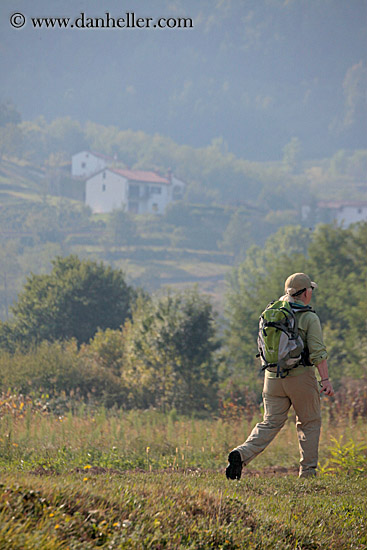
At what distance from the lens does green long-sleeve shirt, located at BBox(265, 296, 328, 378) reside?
5906 millimetres

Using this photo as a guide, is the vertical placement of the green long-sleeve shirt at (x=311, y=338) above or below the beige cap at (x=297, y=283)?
below

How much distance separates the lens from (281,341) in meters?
5.88

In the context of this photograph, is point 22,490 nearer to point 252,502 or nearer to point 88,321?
point 252,502

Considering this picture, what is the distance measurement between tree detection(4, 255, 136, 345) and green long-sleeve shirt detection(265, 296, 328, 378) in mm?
30920

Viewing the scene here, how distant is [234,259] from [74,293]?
140686mm

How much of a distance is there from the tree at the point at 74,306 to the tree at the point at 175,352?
44.2 ft

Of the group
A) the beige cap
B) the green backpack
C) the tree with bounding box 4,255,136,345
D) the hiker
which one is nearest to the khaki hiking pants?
the hiker

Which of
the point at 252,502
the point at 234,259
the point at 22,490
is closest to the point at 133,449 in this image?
the point at 252,502

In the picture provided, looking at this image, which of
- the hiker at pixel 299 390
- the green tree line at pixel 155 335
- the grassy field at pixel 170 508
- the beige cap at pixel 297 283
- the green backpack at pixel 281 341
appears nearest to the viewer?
the grassy field at pixel 170 508

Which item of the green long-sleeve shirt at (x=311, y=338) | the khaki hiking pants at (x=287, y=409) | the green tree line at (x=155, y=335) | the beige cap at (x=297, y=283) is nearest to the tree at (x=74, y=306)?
the green tree line at (x=155, y=335)

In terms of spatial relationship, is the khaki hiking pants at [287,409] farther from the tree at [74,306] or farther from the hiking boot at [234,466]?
the tree at [74,306]

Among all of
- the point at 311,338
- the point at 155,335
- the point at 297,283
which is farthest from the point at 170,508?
the point at 155,335

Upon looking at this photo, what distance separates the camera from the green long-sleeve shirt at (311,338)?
591cm

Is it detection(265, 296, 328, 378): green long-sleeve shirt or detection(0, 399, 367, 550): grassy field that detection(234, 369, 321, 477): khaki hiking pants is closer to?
detection(265, 296, 328, 378): green long-sleeve shirt
